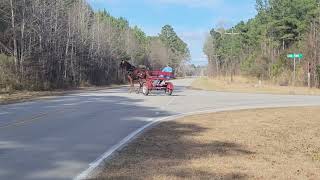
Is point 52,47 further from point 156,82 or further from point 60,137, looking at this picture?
point 60,137

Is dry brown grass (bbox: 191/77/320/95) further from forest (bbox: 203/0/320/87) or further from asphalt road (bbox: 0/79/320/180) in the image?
asphalt road (bbox: 0/79/320/180)

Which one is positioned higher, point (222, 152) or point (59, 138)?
point (59, 138)

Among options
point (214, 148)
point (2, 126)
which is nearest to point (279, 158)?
point (214, 148)

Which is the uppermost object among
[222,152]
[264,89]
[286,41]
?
[286,41]

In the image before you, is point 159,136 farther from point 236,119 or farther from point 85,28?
point 85,28

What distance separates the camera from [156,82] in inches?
1481

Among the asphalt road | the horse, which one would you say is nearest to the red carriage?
the horse

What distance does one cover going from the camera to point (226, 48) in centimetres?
15288

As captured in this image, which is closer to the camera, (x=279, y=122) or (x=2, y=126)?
(x=2, y=126)

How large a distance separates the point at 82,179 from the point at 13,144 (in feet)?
14.0

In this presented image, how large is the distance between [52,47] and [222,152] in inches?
1790

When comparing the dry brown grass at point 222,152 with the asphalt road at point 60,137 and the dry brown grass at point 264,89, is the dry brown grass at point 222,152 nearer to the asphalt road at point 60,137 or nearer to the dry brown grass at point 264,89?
the asphalt road at point 60,137

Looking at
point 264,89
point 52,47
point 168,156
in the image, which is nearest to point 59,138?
point 168,156

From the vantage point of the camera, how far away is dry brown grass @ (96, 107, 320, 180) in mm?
9305
